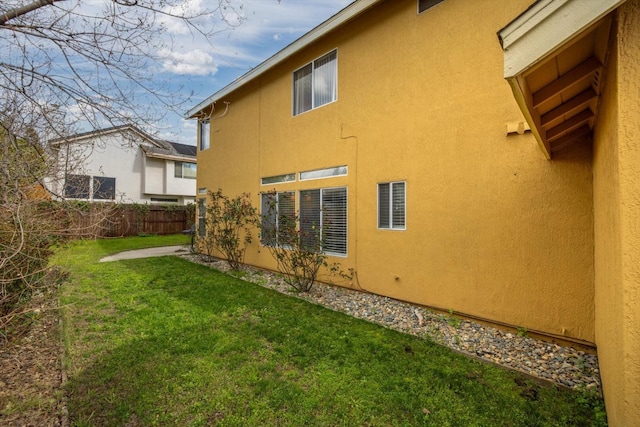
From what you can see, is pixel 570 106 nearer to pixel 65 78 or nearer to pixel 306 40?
pixel 65 78

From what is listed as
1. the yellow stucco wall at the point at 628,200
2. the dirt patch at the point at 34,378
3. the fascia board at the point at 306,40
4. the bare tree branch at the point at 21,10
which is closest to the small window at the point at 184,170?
the fascia board at the point at 306,40

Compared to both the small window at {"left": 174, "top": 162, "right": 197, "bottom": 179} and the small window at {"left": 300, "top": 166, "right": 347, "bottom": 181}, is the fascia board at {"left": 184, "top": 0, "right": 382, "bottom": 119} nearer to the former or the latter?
the small window at {"left": 300, "top": 166, "right": 347, "bottom": 181}

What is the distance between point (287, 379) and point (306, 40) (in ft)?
25.2

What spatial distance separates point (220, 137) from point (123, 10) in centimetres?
911

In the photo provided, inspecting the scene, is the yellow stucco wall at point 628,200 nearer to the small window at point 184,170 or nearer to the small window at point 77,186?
the small window at point 77,186

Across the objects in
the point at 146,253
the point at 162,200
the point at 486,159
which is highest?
the point at 162,200

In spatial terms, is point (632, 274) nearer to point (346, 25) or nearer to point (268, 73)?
point (346, 25)

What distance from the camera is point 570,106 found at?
329 cm

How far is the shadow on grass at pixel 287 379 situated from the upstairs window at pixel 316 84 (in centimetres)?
541

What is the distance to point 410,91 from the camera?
20.0ft

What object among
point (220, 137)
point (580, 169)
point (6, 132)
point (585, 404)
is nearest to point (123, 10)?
point (6, 132)

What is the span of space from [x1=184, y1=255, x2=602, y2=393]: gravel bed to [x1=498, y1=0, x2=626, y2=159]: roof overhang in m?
2.68

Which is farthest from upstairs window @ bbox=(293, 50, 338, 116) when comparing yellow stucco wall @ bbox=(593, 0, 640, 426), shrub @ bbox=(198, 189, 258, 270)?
yellow stucco wall @ bbox=(593, 0, 640, 426)

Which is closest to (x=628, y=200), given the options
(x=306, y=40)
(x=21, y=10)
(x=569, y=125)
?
(x=569, y=125)
